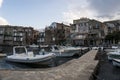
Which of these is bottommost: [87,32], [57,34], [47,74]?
[47,74]

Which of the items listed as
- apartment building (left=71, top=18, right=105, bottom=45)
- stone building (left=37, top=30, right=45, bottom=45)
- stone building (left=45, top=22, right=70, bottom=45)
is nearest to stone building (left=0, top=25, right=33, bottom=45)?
stone building (left=37, top=30, right=45, bottom=45)

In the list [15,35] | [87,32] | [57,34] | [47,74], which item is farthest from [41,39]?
[47,74]

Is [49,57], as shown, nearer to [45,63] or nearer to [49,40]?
[45,63]

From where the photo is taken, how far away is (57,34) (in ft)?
292

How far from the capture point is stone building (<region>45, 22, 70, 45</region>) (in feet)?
287

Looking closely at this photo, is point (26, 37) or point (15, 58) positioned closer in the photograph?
point (15, 58)

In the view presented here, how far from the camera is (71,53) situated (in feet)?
150

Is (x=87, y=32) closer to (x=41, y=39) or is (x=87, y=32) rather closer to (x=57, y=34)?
(x=57, y=34)

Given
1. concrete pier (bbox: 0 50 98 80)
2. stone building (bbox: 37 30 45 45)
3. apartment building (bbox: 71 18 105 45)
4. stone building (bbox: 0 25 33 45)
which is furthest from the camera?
stone building (bbox: 37 30 45 45)

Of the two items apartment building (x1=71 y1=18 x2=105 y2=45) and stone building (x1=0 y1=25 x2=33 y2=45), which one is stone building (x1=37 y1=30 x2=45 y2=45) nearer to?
stone building (x1=0 y1=25 x2=33 y2=45)

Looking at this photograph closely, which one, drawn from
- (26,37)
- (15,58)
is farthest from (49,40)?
(15,58)

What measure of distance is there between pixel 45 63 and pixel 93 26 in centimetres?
5629

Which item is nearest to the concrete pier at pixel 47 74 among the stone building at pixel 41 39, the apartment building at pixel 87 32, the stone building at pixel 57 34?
the apartment building at pixel 87 32

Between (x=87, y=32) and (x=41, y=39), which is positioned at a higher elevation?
(x=87, y=32)
